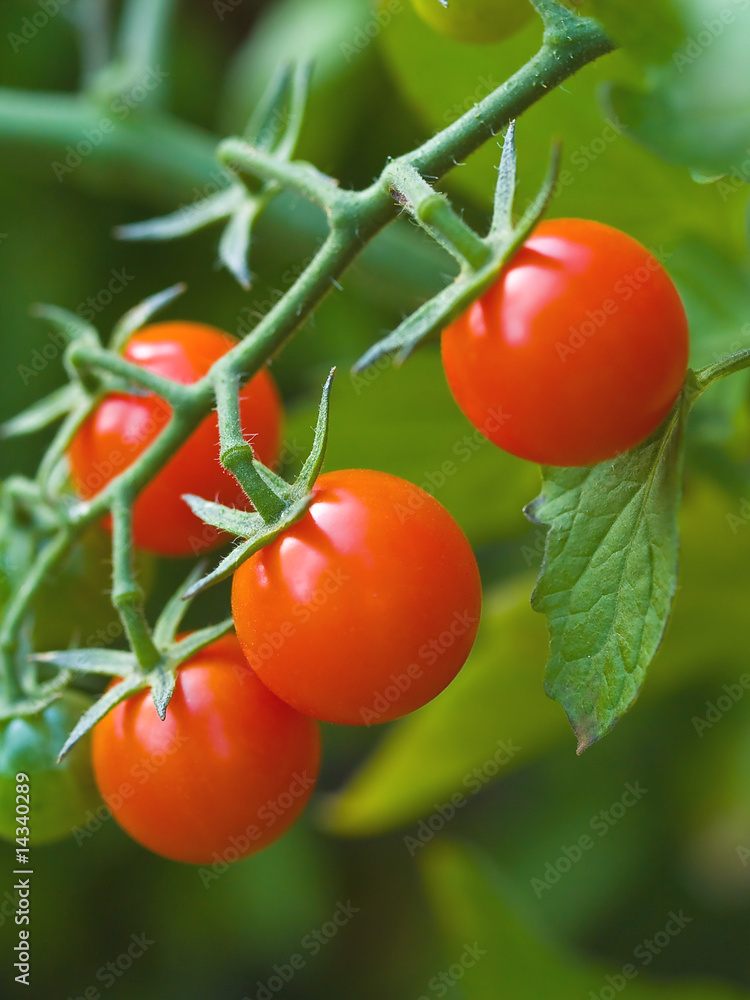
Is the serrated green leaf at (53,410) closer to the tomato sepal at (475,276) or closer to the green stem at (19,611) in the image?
the green stem at (19,611)

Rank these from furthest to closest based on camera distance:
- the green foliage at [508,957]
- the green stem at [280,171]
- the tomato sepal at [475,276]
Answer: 1. the green foliage at [508,957]
2. the green stem at [280,171]
3. the tomato sepal at [475,276]

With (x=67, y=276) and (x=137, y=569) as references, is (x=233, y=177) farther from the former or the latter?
(x=67, y=276)

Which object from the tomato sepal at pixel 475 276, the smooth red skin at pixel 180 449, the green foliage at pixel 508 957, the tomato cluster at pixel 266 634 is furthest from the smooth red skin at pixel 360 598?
the green foliage at pixel 508 957

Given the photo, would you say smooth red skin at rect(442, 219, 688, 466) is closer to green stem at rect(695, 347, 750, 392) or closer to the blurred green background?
green stem at rect(695, 347, 750, 392)

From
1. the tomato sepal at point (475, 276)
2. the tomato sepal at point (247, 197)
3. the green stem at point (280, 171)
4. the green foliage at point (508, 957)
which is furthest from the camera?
the green foliage at point (508, 957)

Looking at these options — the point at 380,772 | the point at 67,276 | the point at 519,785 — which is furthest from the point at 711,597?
the point at 67,276

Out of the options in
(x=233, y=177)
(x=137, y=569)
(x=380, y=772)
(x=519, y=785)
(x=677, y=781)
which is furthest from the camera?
(x=519, y=785)

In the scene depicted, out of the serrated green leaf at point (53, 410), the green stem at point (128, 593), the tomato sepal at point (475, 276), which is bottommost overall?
the green stem at point (128, 593)

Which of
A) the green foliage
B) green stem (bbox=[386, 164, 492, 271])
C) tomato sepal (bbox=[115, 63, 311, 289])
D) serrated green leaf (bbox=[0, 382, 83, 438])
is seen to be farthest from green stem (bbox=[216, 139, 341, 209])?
the green foliage
